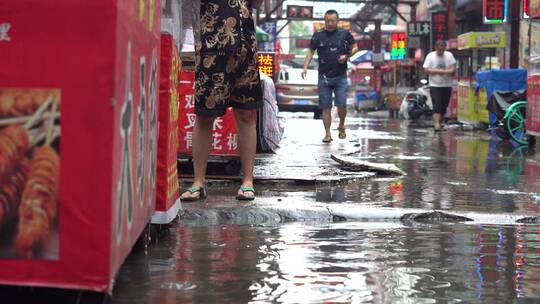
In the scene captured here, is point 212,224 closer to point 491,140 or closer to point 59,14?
point 59,14

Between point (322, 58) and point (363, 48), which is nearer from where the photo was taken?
point (322, 58)

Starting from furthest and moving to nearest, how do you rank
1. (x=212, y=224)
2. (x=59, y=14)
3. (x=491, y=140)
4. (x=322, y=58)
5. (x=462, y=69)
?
(x=462, y=69) → (x=491, y=140) → (x=322, y=58) → (x=212, y=224) → (x=59, y=14)

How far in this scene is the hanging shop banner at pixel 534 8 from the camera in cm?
1288

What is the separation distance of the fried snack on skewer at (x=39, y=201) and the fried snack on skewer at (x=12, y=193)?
2 centimetres

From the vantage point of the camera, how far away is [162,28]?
14.9 ft

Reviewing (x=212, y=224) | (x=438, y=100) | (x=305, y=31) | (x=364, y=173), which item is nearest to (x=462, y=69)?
(x=438, y=100)

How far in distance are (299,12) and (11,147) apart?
44.0 metres

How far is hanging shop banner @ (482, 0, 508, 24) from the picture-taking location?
2177 centimetres

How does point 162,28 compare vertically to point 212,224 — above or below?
above

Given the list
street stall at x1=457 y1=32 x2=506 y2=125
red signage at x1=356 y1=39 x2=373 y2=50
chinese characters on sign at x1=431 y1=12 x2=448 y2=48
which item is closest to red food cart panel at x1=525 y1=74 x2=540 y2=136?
street stall at x1=457 y1=32 x2=506 y2=125

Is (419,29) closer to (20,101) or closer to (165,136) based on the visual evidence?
(165,136)

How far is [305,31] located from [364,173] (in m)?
130

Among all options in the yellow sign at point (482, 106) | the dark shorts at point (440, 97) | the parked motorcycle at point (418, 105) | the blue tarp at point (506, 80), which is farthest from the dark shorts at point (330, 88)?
the parked motorcycle at point (418, 105)

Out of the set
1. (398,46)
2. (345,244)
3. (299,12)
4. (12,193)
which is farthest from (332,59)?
(299,12)
